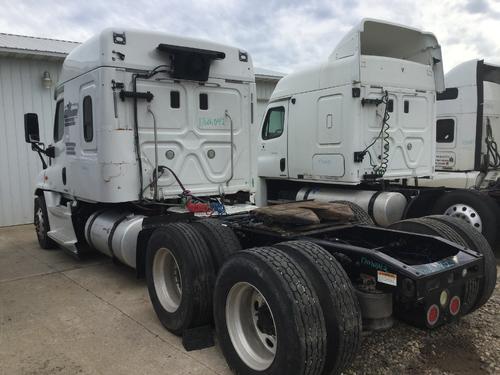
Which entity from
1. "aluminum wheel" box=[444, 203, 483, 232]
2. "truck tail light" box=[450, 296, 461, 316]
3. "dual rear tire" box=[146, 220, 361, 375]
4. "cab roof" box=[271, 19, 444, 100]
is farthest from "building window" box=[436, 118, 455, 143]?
"dual rear tire" box=[146, 220, 361, 375]

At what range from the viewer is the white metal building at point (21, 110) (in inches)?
380

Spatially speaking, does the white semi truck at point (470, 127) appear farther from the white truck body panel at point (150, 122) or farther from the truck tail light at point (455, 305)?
the truck tail light at point (455, 305)

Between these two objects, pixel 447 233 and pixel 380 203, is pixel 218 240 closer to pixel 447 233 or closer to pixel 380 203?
pixel 447 233

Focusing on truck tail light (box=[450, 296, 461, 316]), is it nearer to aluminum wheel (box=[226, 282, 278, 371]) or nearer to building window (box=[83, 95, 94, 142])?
aluminum wheel (box=[226, 282, 278, 371])

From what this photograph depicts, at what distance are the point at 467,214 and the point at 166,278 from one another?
15.7 feet

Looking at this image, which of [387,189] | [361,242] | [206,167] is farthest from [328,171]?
[361,242]

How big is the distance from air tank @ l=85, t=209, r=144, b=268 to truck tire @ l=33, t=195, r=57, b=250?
62.4 inches

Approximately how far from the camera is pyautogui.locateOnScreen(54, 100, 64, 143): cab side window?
669 cm

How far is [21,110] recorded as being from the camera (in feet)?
32.4

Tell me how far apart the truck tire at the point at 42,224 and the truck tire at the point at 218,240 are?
4.36m

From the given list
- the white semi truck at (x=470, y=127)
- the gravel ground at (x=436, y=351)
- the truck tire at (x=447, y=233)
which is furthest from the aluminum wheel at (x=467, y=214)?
the truck tire at (x=447, y=233)

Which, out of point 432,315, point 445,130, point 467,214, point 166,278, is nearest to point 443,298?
point 432,315

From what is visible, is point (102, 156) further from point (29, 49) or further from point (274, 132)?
point (29, 49)

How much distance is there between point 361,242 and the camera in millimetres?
3979
